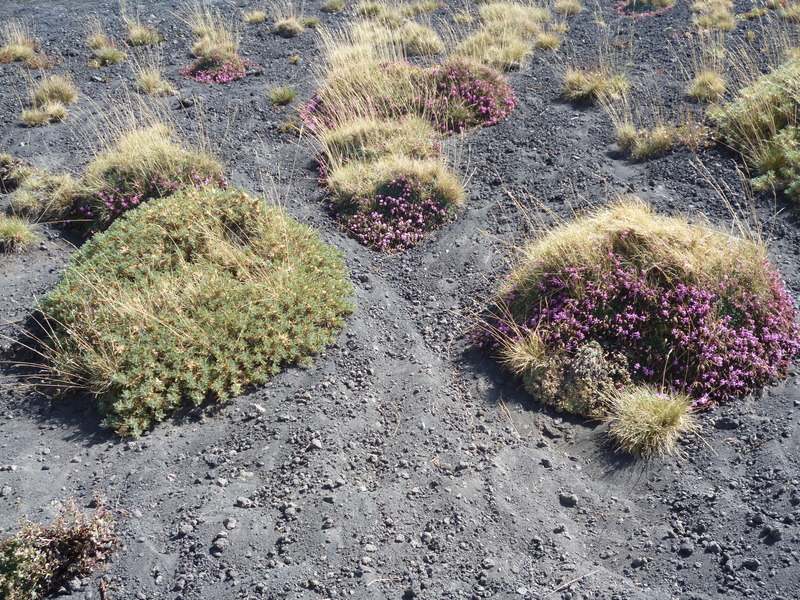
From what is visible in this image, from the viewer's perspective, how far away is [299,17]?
13.6 m

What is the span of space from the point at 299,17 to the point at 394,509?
11927 mm

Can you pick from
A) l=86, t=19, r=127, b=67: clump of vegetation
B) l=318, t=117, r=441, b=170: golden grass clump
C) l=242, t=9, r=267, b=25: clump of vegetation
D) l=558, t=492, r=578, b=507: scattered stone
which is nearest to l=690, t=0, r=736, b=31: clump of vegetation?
l=318, t=117, r=441, b=170: golden grass clump

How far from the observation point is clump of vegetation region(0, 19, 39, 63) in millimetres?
11680

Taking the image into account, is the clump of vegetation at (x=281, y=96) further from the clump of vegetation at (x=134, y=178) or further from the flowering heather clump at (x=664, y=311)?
the flowering heather clump at (x=664, y=311)

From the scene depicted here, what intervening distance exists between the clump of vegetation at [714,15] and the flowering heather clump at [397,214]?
24.4 feet

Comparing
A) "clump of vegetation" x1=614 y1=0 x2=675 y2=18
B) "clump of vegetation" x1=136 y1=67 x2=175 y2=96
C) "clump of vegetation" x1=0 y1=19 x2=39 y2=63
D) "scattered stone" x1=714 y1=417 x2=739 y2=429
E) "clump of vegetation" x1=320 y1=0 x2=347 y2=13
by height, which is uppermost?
"clump of vegetation" x1=0 y1=19 x2=39 y2=63

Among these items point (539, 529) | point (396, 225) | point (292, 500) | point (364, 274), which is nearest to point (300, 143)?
point (396, 225)

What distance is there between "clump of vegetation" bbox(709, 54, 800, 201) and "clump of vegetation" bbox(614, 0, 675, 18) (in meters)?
5.47

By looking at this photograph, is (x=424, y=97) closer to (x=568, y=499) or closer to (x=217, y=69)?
(x=217, y=69)

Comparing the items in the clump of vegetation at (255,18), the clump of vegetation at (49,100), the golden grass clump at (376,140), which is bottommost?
the golden grass clump at (376,140)

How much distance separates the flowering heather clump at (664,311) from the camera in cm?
512

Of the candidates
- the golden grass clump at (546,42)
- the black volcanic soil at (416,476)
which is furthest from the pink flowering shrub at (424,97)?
the black volcanic soil at (416,476)

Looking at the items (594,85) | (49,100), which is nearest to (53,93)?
(49,100)

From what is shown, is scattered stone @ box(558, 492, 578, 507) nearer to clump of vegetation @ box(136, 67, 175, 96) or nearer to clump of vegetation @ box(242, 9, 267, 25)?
clump of vegetation @ box(136, 67, 175, 96)
